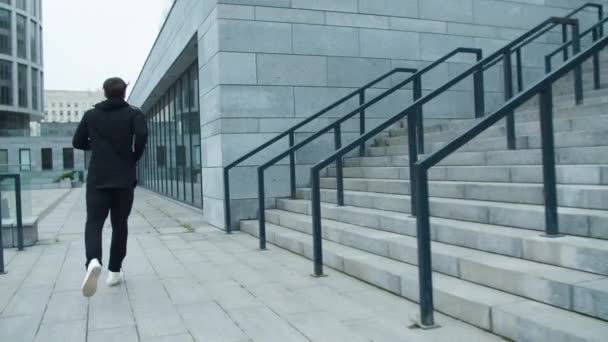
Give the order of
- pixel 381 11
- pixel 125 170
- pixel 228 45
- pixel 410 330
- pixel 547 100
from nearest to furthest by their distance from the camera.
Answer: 1. pixel 410 330
2. pixel 547 100
3. pixel 125 170
4. pixel 228 45
5. pixel 381 11

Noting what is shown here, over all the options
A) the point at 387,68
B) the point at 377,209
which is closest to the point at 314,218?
the point at 377,209

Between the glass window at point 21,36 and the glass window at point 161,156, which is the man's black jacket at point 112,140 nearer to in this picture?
the glass window at point 161,156

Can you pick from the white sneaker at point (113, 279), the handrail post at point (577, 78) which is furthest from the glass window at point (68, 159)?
the handrail post at point (577, 78)

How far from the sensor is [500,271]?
3.45m

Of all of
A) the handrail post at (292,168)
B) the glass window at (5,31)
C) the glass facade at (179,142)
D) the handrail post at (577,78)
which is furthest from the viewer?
the glass window at (5,31)

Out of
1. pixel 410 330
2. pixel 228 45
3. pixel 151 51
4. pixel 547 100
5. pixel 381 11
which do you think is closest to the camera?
pixel 410 330

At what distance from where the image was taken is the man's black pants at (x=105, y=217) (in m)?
4.50

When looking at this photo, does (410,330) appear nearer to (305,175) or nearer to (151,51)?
(305,175)

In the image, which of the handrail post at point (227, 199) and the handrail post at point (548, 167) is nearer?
the handrail post at point (548, 167)

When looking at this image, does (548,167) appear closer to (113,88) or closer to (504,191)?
(504,191)

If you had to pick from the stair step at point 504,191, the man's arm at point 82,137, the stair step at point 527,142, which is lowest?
the stair step at point 504,191

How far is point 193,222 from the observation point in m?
9.74

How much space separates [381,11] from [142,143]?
588 centimetres

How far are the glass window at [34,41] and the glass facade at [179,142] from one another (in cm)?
4899
